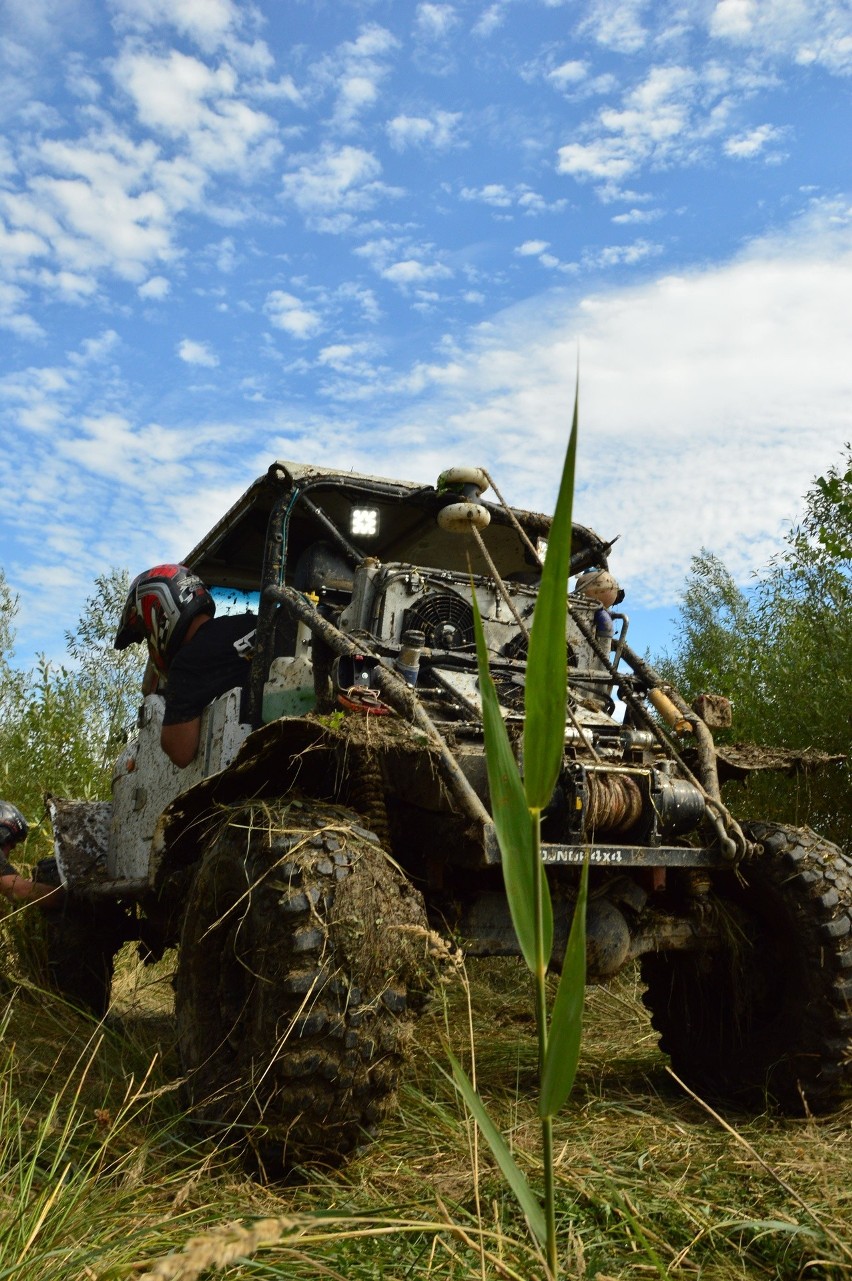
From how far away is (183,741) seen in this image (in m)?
5.26

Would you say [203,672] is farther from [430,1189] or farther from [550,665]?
[550,665]

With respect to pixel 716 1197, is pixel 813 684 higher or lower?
higher

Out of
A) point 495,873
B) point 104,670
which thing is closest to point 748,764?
point 495,873

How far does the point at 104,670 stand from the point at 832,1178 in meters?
14.3

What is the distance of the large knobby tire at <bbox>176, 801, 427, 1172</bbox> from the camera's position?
3.09 meters

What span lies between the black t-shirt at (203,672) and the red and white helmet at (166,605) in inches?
7.1

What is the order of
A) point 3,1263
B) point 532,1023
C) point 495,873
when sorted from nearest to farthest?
1. point 3,1263
2. point 495,873
3. point 532,1023

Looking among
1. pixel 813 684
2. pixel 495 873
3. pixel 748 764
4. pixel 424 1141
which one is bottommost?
pixel 424 1141

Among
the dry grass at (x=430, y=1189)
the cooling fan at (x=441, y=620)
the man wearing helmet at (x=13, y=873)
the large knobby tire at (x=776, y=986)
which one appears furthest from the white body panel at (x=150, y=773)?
the large knobby tire at (x=776, y=986)

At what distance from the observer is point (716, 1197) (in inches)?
114

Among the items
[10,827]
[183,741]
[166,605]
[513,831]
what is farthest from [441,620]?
[513,831]

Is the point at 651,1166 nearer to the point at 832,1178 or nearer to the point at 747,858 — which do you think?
the point at 832,1178

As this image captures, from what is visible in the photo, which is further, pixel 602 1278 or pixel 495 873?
pixel 495 873

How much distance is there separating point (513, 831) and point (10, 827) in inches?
241
